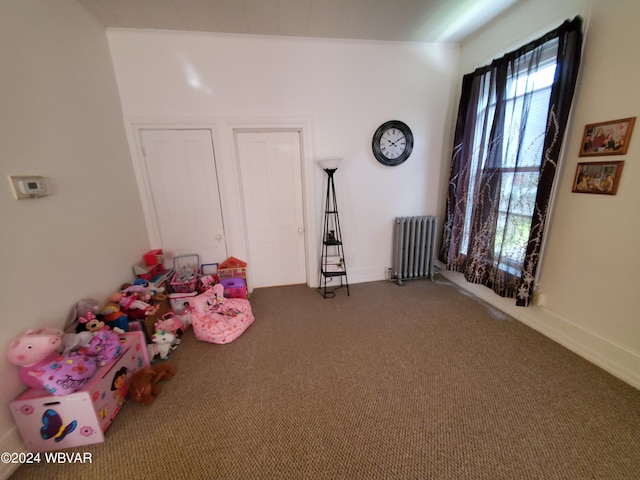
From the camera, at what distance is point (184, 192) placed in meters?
2.66

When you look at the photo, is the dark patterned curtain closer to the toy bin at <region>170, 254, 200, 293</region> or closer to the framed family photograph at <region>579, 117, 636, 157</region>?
the framed family photograph at <region>579, 117, 636, 157</region>

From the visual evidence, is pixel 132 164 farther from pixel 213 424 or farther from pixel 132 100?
pixel 213 424

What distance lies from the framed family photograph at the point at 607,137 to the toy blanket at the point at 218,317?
3075mm

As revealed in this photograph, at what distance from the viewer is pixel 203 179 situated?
2645mm

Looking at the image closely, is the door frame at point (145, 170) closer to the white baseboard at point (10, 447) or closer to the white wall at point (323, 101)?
the white wall at point (323, 101)

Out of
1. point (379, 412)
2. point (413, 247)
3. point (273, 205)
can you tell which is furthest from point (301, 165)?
point (379, 412)

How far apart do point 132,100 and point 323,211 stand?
7.27ft

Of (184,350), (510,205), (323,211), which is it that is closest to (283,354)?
(184,350)

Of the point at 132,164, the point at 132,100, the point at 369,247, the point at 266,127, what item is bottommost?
the point at 369,247

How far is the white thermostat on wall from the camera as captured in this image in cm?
139

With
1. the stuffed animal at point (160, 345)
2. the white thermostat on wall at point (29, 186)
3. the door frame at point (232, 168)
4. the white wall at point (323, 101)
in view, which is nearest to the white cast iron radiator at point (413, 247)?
the white wall at point (323, 101)

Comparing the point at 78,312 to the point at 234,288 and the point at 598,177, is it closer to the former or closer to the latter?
the point at 234,288

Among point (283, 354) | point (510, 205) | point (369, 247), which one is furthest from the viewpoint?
point (369, 247)

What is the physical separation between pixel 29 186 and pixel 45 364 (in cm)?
104
